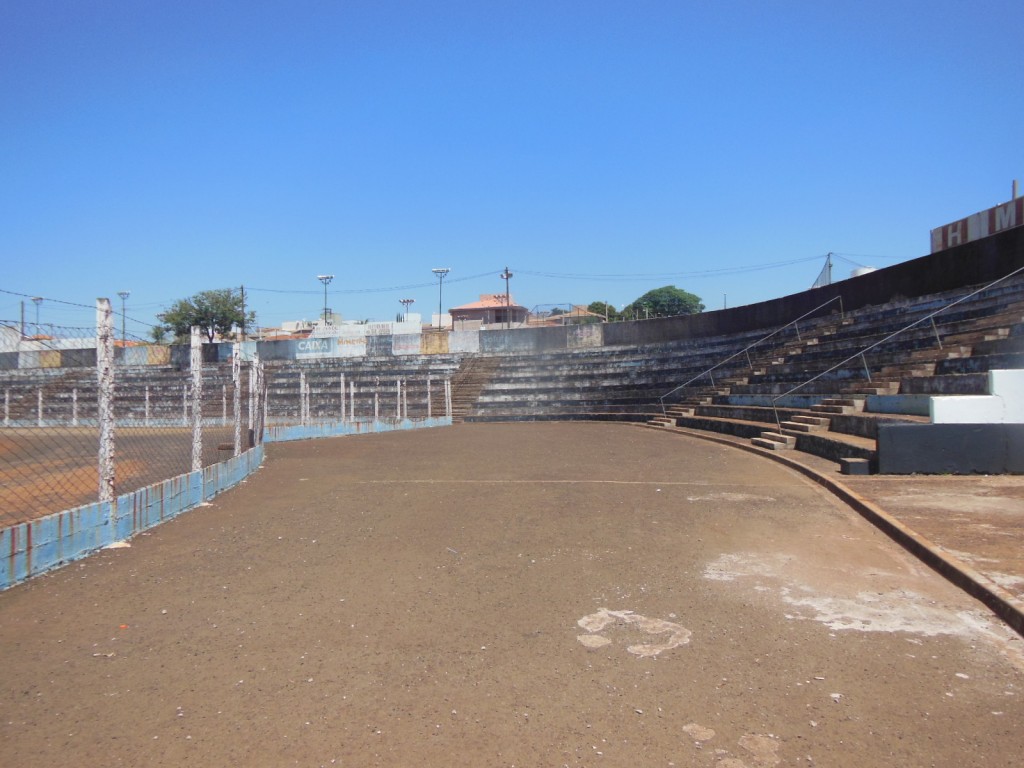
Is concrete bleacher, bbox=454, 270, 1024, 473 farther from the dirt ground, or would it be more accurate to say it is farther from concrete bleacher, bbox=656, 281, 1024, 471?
the dirt ground

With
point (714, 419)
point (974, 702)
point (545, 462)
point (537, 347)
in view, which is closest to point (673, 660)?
point (974, 702)

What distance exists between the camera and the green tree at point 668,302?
247ft

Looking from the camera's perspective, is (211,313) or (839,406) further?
(211,313)

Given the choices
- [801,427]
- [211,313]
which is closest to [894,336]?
[801,427]

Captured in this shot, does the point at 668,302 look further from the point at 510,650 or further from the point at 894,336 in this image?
Result: the point at 510,650

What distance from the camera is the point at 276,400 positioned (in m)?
30.9

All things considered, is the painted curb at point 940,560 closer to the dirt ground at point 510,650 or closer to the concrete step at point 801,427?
the dirt ground at point 510,650

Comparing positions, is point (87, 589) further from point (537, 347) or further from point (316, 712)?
point (537, 347)

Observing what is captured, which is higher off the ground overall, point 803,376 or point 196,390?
point 803,376

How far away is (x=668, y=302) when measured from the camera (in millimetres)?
78438

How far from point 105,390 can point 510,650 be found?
14.2ft

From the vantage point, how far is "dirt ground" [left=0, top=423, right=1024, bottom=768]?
2.78m

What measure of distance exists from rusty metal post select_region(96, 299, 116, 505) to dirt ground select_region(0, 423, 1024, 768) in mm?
658

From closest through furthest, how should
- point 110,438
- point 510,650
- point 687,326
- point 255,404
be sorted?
point 510,650 < point 110,438 < point 255,404 < point 687,326
